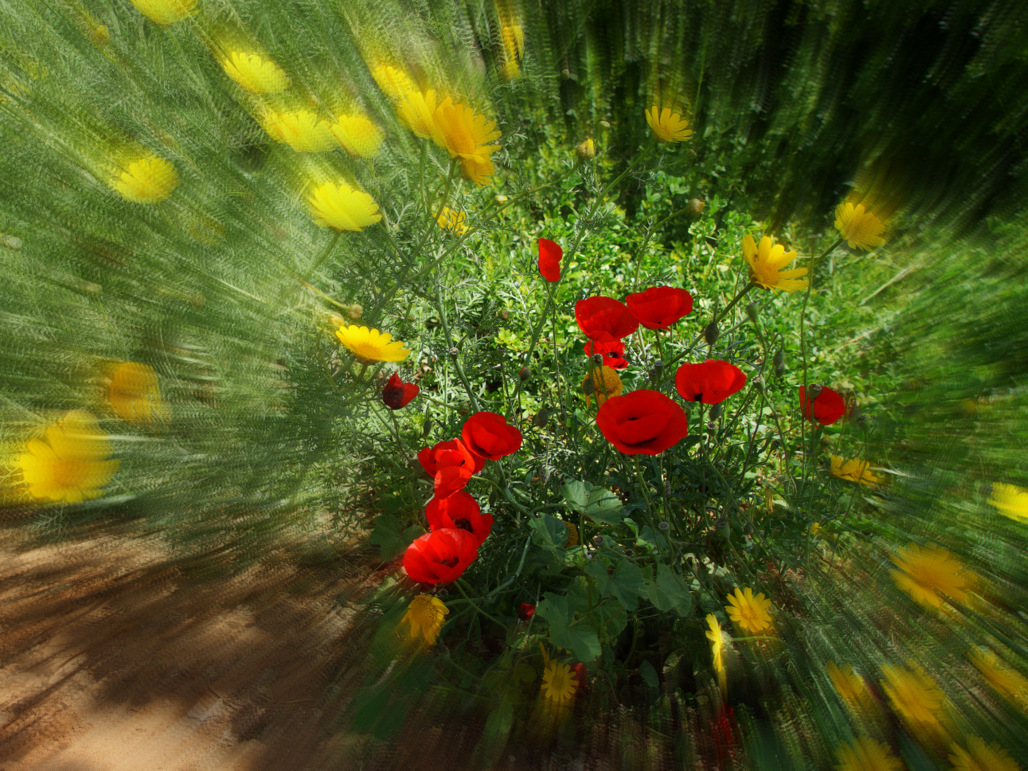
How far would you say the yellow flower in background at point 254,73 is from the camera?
1.94 ft

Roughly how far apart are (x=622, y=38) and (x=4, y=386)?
944mm

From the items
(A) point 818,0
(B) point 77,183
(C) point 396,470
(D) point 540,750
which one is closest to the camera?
(A) point 818,0

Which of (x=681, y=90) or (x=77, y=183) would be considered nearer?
(x=681, y=90)

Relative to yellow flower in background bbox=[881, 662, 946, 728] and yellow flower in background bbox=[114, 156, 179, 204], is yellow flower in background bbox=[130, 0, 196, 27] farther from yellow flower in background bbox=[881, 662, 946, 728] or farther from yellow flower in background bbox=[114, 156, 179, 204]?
yellow flower in background bbox=[881, 662, 946, 728]

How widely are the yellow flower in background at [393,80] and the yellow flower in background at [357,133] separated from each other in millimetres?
49

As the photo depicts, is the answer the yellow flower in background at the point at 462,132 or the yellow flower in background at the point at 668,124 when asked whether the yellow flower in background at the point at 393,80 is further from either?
the yellow flower in background at the point at 668,124

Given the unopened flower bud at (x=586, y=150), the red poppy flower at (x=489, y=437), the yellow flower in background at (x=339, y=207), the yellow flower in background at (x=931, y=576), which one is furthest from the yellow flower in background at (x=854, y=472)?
the yellow flower in background at (x=339, y=207)

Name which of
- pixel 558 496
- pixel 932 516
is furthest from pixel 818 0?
pixel 558 496

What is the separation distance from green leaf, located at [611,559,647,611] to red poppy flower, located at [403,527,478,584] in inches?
6.6

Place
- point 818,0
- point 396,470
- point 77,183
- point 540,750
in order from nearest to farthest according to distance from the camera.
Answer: point 818,0 < point 77,183 < point 540,750 < point 396,470

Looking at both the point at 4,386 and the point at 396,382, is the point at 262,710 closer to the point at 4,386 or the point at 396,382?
the point at 396,382

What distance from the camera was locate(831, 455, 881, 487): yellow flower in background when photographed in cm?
66

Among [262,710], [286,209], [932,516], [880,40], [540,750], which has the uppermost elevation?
[286,209]

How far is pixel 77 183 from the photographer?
65 centimetres
